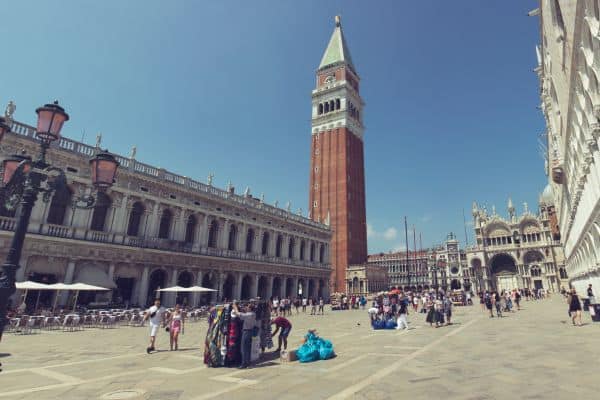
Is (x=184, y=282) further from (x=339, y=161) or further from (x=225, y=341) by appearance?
(x=339, y=161)

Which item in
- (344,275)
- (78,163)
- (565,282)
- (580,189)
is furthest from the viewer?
(565,282)

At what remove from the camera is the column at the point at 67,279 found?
21.4 m

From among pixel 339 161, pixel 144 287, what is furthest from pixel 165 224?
pixel 339 161

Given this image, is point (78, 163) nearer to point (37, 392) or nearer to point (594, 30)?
point (37, 392)

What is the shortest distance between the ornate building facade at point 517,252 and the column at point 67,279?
71.6m

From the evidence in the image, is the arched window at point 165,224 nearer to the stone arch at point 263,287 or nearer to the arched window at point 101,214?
the arched window at point 101,214

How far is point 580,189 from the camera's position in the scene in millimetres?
18938

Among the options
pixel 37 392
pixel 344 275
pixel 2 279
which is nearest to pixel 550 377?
pixel 37 392

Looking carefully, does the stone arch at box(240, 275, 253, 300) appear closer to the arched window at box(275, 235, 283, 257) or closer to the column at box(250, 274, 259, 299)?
the column at box(250, 274, 259, 299)

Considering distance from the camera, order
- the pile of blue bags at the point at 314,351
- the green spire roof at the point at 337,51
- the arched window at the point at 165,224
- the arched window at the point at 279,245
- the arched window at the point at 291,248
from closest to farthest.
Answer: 1. the pile of blue bags at the point at 314,351
2. the arched window at the point at 165,224
3. the arched window at the point at 279,245
4. the arched window at the point at 291,248
5. the green spire roof at the point at 337,51

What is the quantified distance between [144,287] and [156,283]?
1886mm

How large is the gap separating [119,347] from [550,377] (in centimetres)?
1189

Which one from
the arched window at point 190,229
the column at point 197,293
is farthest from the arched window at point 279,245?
the arched window at point 190,229

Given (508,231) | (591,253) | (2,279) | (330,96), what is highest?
(330,96)
